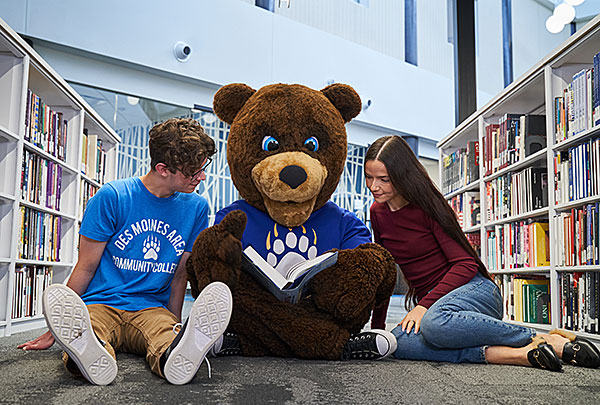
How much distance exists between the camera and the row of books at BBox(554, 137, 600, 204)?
2.21m

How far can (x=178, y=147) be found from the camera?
179 cm

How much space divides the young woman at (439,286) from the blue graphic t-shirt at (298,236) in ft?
0.51

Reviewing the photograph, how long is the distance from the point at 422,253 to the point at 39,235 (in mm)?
2011

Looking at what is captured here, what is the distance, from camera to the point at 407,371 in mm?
1495

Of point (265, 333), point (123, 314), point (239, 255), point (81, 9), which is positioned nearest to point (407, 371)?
point (265, 333)

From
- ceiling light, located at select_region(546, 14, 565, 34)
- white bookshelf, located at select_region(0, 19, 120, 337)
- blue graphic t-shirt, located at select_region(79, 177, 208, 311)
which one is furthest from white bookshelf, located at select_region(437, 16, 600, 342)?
ceiling light, located at select_region(546, 14, 565, 34)

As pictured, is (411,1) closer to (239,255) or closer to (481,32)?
(481,32)

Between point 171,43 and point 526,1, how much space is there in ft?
17.6

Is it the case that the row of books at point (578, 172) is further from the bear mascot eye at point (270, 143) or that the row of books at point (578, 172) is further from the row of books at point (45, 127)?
the row of books at point (45, 127)

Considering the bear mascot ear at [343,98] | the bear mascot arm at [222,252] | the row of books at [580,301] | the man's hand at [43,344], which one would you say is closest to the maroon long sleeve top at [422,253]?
the bear mascot ear at [343,98]

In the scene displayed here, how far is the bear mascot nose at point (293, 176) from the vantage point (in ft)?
5.56

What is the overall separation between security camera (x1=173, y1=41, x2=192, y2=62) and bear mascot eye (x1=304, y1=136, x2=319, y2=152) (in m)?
3.56

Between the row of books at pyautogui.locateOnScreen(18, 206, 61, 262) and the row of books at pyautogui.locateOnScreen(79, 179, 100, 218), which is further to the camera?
the row of books at pyautogui.locateOnScreen(79, 179, 100, 218)

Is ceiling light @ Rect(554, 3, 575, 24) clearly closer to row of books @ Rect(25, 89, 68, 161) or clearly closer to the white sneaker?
row of books @ Rect(25, 89, 68, 161)
